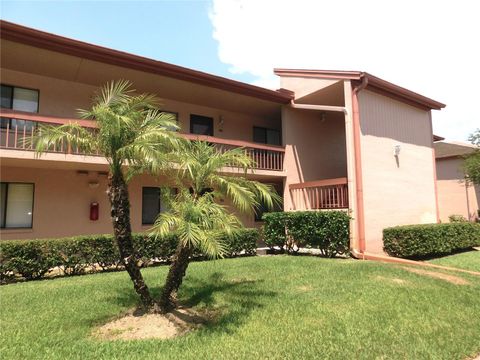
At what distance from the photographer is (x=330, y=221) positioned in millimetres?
11461

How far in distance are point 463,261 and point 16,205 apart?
14.1 m

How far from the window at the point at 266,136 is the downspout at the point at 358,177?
201 inches

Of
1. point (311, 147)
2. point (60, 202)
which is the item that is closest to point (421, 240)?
point (311, 147)

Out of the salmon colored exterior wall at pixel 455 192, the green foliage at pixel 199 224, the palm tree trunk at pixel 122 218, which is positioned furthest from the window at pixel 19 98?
the salmon colored exterior wall at pixel 455 192

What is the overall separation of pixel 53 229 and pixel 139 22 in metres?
7.03

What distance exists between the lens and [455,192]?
876 inches

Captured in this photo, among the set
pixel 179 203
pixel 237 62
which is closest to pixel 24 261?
pixel 179 203

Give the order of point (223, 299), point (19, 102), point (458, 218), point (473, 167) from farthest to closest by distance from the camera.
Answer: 1. point (458, 218)
2. point (473, 167)
3. point (19, 102)
4. point (223, 299)

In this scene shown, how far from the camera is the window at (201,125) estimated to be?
14633mm

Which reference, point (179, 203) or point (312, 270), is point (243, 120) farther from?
point (179, 203)

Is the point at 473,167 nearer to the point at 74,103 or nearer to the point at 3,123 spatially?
the point at 74,103

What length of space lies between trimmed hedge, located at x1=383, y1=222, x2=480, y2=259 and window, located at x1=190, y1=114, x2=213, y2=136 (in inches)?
307

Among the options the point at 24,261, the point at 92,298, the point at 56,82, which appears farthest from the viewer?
the point at 56,82

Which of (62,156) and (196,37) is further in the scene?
(196,37)
